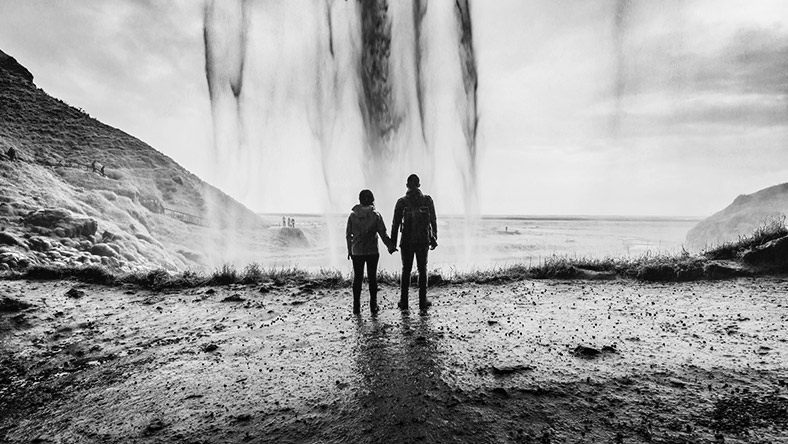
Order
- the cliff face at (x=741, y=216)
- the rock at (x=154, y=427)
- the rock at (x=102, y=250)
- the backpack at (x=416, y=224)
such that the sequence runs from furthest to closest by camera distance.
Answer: the cliff face at (x=741, y=216) < the rock at (x=102, y=250) < the backpack at (x=416, y=224) < the rock at (x=154, y=427)

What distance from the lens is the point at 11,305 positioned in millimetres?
7918

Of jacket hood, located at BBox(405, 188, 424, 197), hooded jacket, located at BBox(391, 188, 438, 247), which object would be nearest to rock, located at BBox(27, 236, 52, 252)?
hooded jacket, located at BBox(391, 188, 438, 247)

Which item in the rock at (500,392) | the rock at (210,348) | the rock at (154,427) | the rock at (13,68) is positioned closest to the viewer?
the rock at (154,427)

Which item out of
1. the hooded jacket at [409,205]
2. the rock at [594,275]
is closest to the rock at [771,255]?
the rock at [594,275]

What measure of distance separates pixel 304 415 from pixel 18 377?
4.31 meters

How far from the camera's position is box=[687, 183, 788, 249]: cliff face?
1294 inches

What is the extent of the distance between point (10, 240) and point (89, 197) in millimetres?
13143

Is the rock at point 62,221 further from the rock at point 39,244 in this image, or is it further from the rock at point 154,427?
the rock at point 154,427

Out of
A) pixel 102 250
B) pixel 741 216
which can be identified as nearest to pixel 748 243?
pixel 102 250

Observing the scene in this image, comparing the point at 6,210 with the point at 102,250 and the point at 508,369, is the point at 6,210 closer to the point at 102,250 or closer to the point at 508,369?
the point at 102,250

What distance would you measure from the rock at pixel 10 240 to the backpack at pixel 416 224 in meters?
17.7

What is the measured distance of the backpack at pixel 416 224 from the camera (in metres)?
7.39

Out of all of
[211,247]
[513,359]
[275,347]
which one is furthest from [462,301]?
[211,247]

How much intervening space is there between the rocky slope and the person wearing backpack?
14.7 metres
